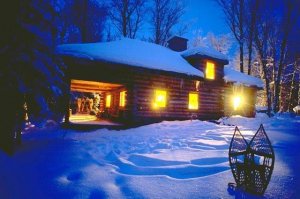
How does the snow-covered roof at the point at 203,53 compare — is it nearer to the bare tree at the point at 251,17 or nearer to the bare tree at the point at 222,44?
the bare tree at the point at 251,17

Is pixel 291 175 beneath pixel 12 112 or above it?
beneath

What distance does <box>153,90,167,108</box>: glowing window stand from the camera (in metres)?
14.7

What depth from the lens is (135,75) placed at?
45.3ft

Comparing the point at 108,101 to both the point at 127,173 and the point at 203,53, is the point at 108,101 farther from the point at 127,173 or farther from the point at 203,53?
the point at 127,173

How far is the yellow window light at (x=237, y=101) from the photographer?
19417 mm

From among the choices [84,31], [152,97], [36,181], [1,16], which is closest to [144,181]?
[36,181]

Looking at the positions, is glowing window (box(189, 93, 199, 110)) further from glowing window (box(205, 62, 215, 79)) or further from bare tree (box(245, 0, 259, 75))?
bare tree (box(245, 0, 259, 75))

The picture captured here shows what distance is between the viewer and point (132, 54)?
14.2 metres

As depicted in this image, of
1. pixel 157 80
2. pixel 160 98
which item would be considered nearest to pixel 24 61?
pixel 157 80

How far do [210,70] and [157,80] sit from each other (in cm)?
529

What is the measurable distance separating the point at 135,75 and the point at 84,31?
49.6 ft

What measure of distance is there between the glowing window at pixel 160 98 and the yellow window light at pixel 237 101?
298 inches

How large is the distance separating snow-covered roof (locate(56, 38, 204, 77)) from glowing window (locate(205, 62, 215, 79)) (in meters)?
1.46

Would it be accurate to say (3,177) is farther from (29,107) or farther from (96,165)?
(96,165)
